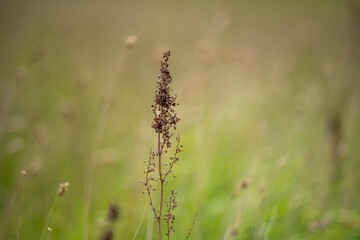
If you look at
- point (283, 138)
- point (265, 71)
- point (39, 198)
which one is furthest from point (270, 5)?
point (39, 198)

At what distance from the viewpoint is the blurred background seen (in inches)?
101

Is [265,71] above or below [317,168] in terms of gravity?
above

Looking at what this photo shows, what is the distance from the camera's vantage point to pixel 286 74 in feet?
14.3

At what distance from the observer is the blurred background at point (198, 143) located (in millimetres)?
2568

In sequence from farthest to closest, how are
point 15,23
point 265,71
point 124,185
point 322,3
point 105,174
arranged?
1. point 322,3
2. point 15,23
3. point 265,71
4. point 105,174
5. point 124,185

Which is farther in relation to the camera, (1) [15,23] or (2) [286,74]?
(1) [15,23]

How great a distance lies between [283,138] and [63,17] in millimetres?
6421

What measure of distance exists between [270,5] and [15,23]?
858 centimetres

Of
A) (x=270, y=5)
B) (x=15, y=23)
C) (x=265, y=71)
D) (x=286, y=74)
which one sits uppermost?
(x=270, y=5)

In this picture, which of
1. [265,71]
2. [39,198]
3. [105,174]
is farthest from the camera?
[265,71]

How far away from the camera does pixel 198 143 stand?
3.12 m

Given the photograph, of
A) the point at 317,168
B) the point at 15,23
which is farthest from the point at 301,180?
the point at 15,23

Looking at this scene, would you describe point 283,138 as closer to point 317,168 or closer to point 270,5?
point 317,168

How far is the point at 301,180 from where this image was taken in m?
3.06
